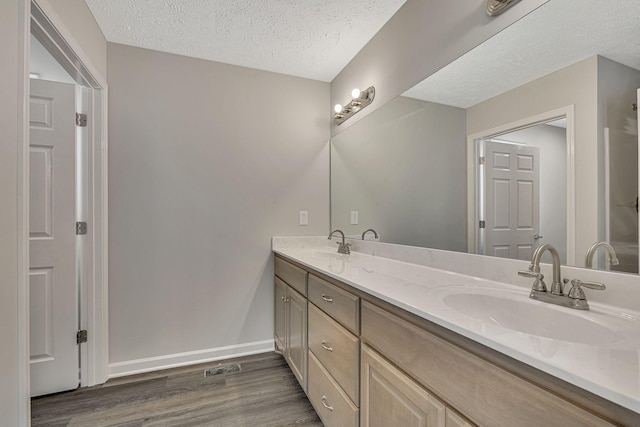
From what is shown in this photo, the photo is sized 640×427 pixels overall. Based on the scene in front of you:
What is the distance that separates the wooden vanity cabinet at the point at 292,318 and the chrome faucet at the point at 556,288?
1.08 metres

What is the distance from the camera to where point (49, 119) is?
1759mm

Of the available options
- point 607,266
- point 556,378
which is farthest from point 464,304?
point 556,378

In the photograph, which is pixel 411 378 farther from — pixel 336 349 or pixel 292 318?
pixel 292 318

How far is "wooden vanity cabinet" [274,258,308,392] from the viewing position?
1.66m

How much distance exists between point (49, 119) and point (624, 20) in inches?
105

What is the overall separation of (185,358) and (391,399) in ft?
5.86

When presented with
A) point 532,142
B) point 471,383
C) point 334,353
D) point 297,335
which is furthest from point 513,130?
point 297,335

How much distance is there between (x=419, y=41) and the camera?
1.54m

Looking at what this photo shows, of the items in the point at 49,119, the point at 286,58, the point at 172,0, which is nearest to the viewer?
the point at 172,0

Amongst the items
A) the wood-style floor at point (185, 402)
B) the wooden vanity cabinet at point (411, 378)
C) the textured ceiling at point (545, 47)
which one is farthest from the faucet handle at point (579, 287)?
the wood-style floor at point (185, 402)

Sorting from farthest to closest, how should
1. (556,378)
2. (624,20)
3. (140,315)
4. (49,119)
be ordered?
(140,315)
(49,119)
(624,20)
(556,378)

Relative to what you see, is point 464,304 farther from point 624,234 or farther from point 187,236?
point 187,236

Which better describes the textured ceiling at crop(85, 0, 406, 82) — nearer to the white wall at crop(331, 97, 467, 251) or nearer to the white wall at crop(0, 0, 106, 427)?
the white wall at crop(331, 97, 467, 251)

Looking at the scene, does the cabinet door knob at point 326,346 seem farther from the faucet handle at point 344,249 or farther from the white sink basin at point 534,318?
the faucet handle at point 344,249
